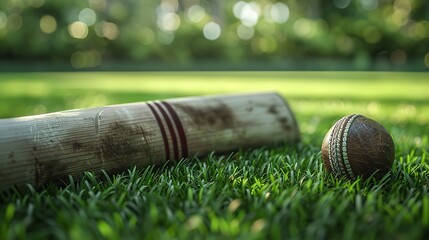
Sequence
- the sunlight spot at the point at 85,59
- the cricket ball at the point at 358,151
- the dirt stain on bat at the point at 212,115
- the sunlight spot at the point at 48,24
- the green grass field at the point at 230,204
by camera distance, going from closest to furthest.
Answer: the green grass field at the point at 230,204 < the cricket ball at the point at 358,151 < the dirt stain on bat at the point at 212,115 < the sunlight spot at the point at 85,59 < the sunlight spot at the point at 48,24

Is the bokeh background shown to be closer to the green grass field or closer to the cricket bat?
the cricket bat

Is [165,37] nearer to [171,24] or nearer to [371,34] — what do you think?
[171,24]

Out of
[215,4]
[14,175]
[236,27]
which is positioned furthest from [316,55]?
[14,175]

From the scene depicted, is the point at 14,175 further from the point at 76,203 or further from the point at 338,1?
the point at 338,1

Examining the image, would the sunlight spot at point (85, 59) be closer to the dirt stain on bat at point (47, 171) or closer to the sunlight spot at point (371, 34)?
the sunlight spot at point (371, 34)

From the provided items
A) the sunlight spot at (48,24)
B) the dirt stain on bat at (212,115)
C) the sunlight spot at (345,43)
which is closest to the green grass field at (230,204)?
the dirt stain on bat at (212,115)

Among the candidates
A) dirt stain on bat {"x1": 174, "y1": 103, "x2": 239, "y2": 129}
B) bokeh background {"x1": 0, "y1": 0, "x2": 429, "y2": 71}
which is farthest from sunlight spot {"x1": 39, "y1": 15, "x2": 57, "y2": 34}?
dirt stain on bat {"x1": 174, "y1": 103, "x2": 239, "y2": 129}
